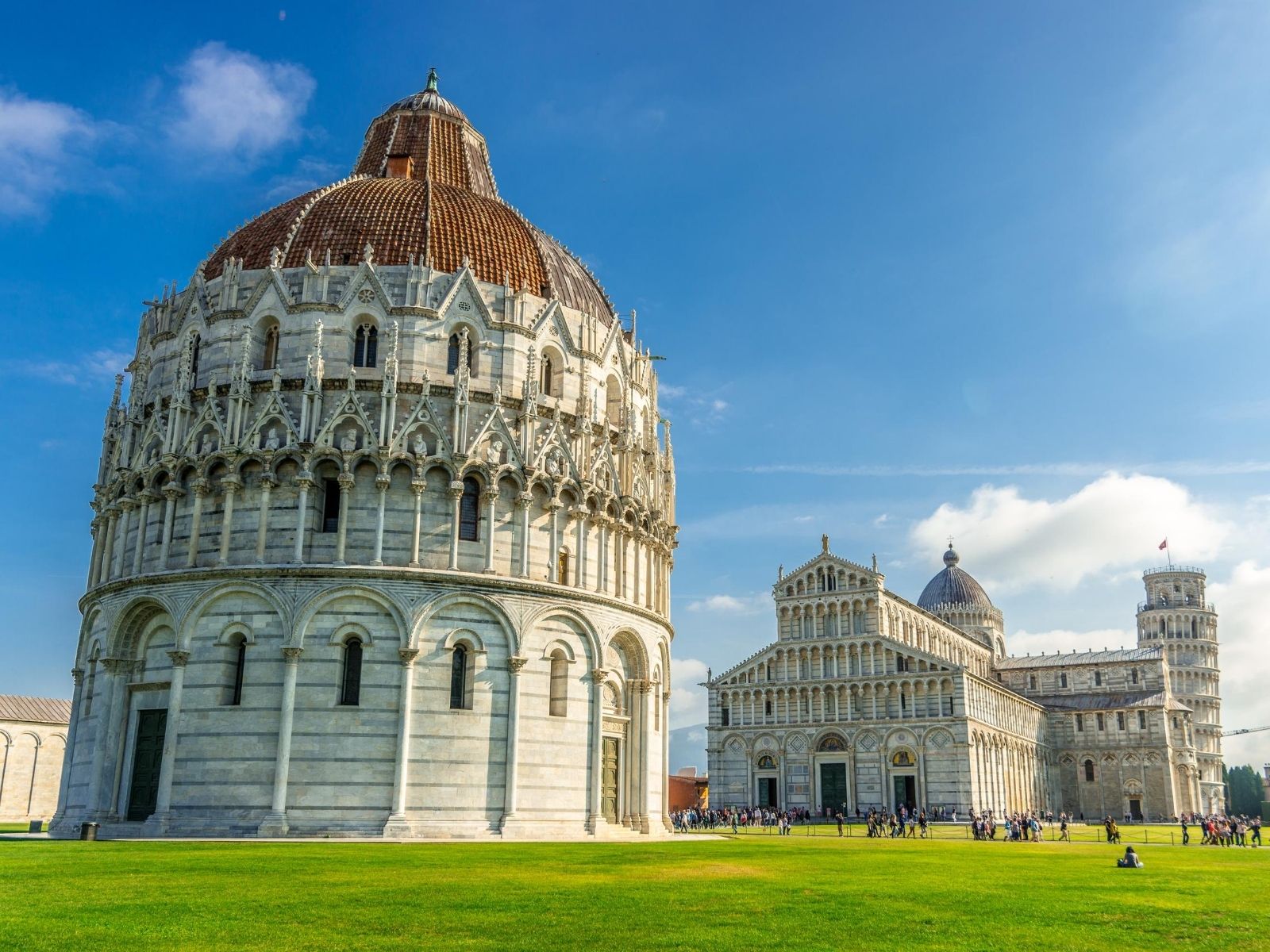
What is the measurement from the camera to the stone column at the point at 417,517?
116ft

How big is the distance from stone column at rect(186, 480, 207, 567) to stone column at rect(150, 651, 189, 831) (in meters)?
3.05

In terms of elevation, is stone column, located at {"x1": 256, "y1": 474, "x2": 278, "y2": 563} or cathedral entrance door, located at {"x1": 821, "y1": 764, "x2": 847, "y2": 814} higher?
stone column, located at {"x1": 256, "y1": 474, "x2": 278, "y2": 563}

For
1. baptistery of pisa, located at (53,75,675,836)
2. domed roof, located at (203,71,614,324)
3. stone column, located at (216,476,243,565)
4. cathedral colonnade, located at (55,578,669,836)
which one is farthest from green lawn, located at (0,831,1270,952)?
domed roof, located at (203,71,614,324)

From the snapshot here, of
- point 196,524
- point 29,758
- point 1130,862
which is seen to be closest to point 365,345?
point 196,524

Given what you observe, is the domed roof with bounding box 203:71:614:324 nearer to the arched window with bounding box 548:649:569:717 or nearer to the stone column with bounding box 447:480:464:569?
the stone column with bounding box 447:480:464:569

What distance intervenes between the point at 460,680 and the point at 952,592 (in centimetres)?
9862

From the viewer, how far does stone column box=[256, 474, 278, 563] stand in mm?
35125

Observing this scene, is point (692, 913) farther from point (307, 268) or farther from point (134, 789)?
point (307, 268)

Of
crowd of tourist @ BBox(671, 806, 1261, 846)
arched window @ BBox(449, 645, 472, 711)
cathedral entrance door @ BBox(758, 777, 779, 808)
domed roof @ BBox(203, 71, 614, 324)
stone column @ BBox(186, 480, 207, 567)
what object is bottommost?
crowd of tourist @ BBox(671, 806, 1261, 846)

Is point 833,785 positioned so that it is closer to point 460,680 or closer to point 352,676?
point 460,680

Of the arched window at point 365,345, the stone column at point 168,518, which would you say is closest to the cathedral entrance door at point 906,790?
the arched window at point 365,345

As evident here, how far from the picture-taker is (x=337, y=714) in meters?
34.0

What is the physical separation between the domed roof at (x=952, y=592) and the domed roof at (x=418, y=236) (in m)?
87.3

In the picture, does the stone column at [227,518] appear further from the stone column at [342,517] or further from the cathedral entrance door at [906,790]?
the cathedral entrance door at [906,790]
